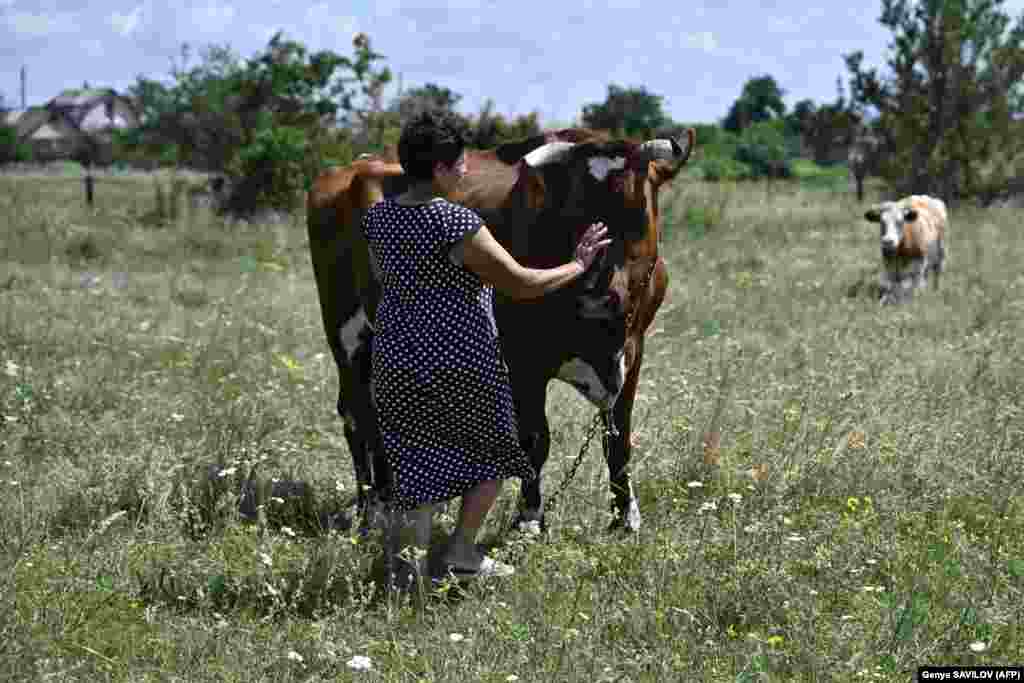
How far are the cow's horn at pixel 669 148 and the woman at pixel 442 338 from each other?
0.65m

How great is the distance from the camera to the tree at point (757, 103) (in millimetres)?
95562

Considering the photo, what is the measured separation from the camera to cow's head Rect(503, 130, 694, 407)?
4.43 meters

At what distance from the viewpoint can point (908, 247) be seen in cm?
1255

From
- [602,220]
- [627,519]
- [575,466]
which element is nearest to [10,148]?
[627,519]

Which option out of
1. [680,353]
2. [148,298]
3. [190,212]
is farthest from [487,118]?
[680,353]

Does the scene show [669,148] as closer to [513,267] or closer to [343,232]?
[513,267]

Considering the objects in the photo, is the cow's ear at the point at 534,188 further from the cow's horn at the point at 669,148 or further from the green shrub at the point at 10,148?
the green shrub at the point at 10,148

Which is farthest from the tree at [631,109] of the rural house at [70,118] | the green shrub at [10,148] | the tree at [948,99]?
the rural house at [70,118]

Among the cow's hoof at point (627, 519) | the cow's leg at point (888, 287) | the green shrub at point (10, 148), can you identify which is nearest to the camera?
the cow's hoof at point (627, 519)

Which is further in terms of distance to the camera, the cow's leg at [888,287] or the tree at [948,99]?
the tree at [948,99]

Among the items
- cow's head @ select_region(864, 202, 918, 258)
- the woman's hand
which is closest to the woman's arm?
the woman's hand

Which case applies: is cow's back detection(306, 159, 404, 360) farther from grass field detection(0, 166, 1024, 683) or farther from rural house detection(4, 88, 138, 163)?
rural house detection(4, 88, 138, 163)

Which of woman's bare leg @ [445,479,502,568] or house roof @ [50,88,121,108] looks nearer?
woman's bare leg @ [445,479,502,568]

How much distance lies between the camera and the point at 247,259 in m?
13.8
